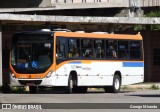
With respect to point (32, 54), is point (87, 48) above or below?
above

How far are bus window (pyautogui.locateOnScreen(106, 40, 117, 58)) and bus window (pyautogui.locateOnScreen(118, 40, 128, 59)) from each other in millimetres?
311

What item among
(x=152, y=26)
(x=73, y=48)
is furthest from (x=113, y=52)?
(x=152, y=26)

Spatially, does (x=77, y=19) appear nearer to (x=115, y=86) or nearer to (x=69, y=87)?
(x=115, y=86)

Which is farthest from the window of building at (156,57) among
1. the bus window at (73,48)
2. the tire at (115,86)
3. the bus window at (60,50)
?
the bus window at (60,50)

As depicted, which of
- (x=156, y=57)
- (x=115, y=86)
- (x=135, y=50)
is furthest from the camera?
(x=156, y=57)

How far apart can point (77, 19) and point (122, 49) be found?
6165 mm

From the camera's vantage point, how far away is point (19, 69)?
1176 inches

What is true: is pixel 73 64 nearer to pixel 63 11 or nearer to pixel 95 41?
pixel 95 41

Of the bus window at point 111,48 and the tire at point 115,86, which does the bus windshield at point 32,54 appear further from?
the tire at point 115,86

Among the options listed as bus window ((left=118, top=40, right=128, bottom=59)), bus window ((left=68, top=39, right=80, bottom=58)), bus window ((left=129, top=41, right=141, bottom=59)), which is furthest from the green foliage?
bus window ((left=68, top=39, right=80, bottom=58))

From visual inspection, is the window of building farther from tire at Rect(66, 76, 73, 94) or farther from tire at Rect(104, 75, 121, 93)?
tire at Rect(66, 76, 73, 94)

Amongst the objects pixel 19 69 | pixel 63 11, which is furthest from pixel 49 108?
pixel 63 11

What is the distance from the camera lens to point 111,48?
32.8m

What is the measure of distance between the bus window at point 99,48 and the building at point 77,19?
5603 millimetres
